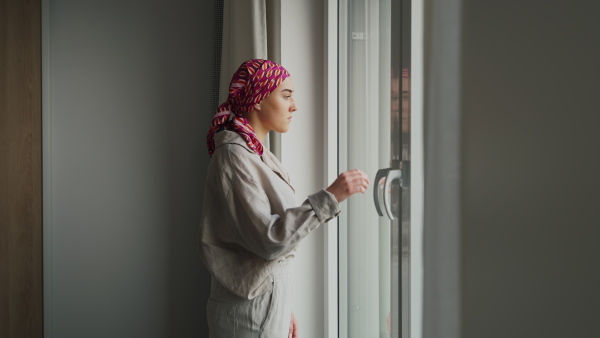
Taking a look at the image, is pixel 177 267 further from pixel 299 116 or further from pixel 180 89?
pixel 299 116

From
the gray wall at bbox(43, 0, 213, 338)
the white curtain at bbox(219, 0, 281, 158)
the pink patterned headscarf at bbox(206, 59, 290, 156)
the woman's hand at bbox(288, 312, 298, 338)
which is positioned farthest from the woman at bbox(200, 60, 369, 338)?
the gray wall at bbox(43, 0, 213, 338)

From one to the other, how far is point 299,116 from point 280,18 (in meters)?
0.39

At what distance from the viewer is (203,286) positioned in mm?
2936

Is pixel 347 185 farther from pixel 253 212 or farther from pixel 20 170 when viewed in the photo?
pixel 20 170

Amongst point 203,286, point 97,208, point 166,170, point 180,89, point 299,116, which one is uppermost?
point 180,89

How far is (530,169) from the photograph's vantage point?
551 millimetres

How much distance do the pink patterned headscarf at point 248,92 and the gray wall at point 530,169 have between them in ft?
2.82

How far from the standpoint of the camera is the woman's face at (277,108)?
4.97 ft

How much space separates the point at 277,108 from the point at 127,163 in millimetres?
1612

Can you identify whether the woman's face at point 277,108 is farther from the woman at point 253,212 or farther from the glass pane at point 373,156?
the glass pane at point 373,156

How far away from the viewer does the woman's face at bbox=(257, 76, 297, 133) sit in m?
1.52

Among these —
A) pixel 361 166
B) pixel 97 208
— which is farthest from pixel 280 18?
pixel 97 208

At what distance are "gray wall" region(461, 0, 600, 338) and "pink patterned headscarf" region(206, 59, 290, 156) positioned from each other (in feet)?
2.82

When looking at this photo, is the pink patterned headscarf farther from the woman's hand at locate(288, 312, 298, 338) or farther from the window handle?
the woman's hand at locate(288, 312, 298, 338)
